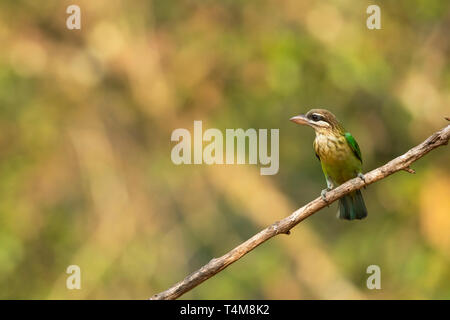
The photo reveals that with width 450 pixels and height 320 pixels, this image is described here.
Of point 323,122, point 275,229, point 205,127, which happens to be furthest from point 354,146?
point 205,127

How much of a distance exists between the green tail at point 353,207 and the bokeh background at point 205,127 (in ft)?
11.0

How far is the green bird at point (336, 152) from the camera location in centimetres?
474

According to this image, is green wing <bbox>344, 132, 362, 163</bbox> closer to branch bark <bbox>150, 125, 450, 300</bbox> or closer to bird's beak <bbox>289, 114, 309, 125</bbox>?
bird's beak <bbox>289, 114, 309, 125</bbox>

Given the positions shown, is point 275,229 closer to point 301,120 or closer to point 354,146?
point 301,120

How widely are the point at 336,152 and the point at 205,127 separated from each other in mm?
4369

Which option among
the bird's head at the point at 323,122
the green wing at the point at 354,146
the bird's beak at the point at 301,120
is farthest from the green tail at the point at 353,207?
the bird's beak at the point at 301,120

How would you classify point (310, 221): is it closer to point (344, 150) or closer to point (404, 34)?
point (404, 34)

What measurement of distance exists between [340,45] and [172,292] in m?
5.25
